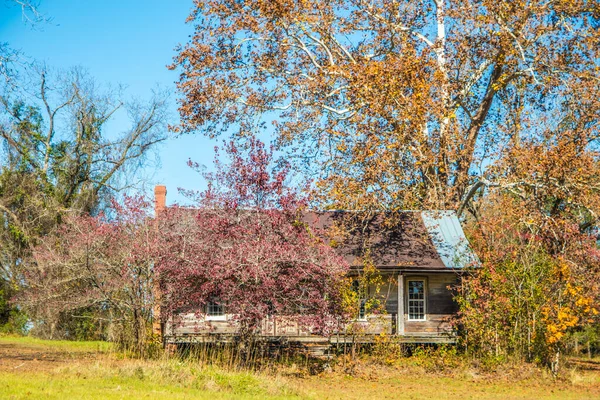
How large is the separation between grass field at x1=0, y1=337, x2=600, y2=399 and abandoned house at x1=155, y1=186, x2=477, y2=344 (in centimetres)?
297

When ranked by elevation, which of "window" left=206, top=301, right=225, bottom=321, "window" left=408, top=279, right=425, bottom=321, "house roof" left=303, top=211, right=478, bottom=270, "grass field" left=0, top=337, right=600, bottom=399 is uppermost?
"house roof" left=303, top=211, right=478, bottom=270

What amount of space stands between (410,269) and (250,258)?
8184 millimetres

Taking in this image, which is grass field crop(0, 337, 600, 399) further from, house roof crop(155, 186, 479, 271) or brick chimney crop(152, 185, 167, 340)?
house roof crop(155, 186, 479, 271)

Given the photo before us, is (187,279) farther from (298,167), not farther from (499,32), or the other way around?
(499,32)

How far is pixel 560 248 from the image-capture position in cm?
2583

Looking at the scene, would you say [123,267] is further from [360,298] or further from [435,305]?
[435,305]

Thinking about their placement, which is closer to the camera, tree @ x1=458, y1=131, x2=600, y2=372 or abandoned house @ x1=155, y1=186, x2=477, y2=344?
tree @ x1=458, y1=131, x2=600, y2=372

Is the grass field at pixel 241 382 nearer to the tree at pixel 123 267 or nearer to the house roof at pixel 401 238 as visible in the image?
the tree at pixel 123 267

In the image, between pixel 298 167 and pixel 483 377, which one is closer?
pixel 483 377

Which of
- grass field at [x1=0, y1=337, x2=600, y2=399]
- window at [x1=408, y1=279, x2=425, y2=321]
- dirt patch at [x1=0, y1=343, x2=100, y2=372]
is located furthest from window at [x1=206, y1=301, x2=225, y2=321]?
window at [x1=408, y1=279, x2=425, y2=321]

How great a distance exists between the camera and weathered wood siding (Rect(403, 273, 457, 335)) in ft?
84.6

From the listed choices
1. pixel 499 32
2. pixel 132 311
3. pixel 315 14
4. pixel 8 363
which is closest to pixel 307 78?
pixel 315 14

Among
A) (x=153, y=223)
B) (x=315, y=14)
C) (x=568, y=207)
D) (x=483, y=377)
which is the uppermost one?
(x=315, y=14)

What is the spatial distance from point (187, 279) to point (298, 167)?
35.7 ft
